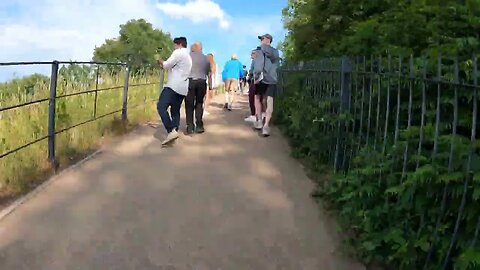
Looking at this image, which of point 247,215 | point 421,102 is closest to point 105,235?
point 247,215

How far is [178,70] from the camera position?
9336 mm

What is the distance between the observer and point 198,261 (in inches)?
178

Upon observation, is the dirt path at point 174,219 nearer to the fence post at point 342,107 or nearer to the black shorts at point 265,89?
the fence post at point 342,107

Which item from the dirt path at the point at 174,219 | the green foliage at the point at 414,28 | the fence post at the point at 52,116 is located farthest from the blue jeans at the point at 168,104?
the green foliage at the point at 414,28

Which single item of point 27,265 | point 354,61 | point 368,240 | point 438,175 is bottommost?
point 27,265

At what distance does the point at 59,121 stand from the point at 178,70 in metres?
2.09

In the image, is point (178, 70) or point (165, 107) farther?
point (178, 70)

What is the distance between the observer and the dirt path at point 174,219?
14.9ft

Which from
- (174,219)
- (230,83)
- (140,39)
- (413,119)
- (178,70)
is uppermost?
(140,39)

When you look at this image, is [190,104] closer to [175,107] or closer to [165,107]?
[175,107]

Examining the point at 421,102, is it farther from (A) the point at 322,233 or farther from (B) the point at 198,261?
(B) the point at 198,261

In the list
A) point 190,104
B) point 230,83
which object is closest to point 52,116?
point 190,104

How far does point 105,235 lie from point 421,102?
9.34 feet

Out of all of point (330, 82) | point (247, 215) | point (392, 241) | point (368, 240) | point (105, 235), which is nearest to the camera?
point (392, 241)
